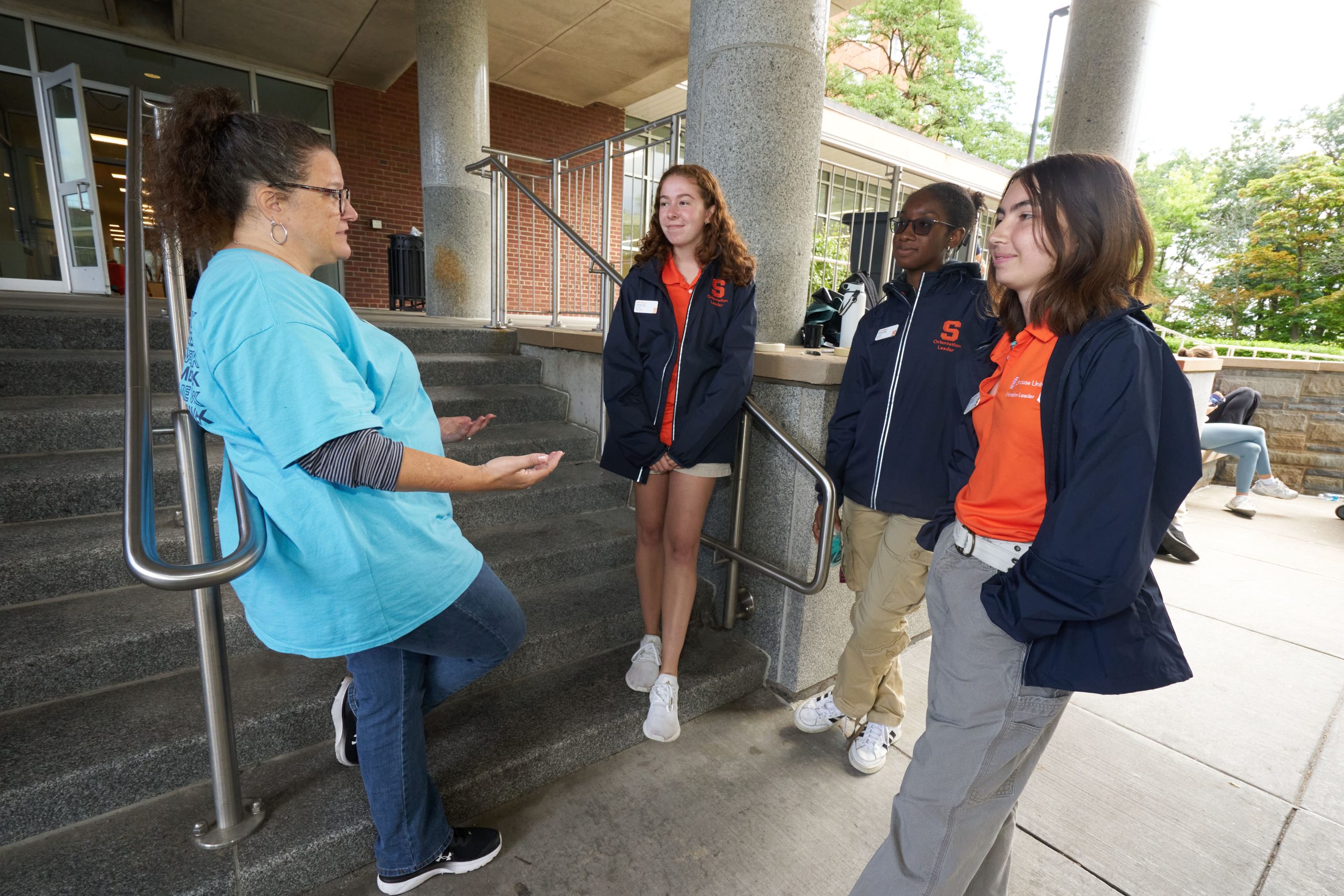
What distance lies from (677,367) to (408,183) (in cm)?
904

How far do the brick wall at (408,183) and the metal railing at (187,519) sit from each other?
22.2 feet

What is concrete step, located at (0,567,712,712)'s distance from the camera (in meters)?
1.84

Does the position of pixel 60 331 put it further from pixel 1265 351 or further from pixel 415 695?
pixel 1265 351

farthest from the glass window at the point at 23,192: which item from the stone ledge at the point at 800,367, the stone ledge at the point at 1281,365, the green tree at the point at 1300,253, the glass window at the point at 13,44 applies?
the green tree at the point at 1300,253

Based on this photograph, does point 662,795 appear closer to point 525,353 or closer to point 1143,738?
point 1143,738

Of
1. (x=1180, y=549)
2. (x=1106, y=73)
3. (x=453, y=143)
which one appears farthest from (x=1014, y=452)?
(x=453, y=143)

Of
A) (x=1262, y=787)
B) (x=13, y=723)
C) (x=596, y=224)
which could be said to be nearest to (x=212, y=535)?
(x=13, y=723)

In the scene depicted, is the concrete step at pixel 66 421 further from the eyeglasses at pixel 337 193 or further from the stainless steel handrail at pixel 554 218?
the stainless steel handrail at pixel 554 218

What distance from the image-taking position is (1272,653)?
3.22 metres

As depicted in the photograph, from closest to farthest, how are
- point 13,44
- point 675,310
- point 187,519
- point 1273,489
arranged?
point 187,519, point 675,310, point 1273,489, point 13,44

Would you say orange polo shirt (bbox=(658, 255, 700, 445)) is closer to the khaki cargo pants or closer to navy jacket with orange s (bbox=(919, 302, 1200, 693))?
the khaki cargo pants

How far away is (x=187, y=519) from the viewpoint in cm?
146

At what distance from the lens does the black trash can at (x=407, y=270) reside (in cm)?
809

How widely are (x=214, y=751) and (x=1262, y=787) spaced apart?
3263 millimetres
